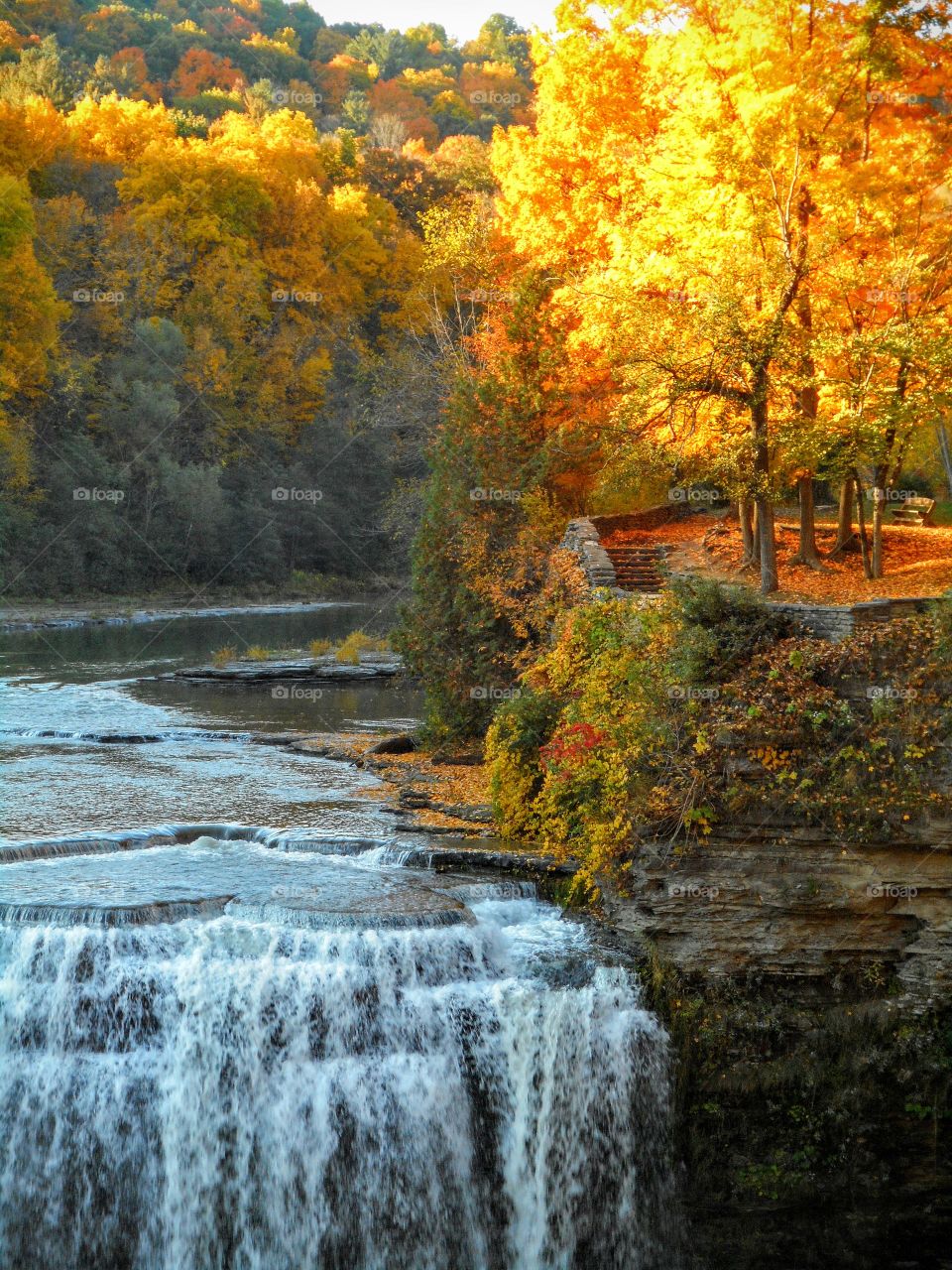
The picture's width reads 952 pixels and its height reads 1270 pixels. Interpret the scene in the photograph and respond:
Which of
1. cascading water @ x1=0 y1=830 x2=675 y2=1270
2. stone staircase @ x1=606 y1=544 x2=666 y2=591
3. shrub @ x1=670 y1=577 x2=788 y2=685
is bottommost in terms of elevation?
cascading water @ x1=0 y1=830 x2=675 y2=1270

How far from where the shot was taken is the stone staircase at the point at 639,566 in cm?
1903

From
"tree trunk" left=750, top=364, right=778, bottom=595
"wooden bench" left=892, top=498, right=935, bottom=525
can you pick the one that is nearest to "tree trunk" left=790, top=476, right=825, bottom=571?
"tree trunk" left=750, top=364, right=778, bottom=595

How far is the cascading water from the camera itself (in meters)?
9.87

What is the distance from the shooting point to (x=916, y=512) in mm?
25531

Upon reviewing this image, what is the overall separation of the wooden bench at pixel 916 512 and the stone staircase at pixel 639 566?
633 cm

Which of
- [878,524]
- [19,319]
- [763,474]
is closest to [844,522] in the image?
[878,524]

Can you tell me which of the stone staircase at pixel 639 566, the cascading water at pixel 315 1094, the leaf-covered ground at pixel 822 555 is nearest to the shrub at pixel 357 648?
the leaf-covered ground at pixel 822 555

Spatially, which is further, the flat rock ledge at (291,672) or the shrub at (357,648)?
the shrub at (357,648)

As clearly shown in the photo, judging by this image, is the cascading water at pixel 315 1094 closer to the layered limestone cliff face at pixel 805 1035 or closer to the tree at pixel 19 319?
the layered limestone cliff face at pixel 805 1035

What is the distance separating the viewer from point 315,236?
6456cm

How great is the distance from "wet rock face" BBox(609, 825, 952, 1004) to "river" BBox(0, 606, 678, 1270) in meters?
0.88

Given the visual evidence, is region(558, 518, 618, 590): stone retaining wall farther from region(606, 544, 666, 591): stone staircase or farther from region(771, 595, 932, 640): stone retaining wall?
region(771, 595, 932, 640): stone retaining wall

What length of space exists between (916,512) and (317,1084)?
64.2ft

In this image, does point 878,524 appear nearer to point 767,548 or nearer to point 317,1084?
point 767,548
